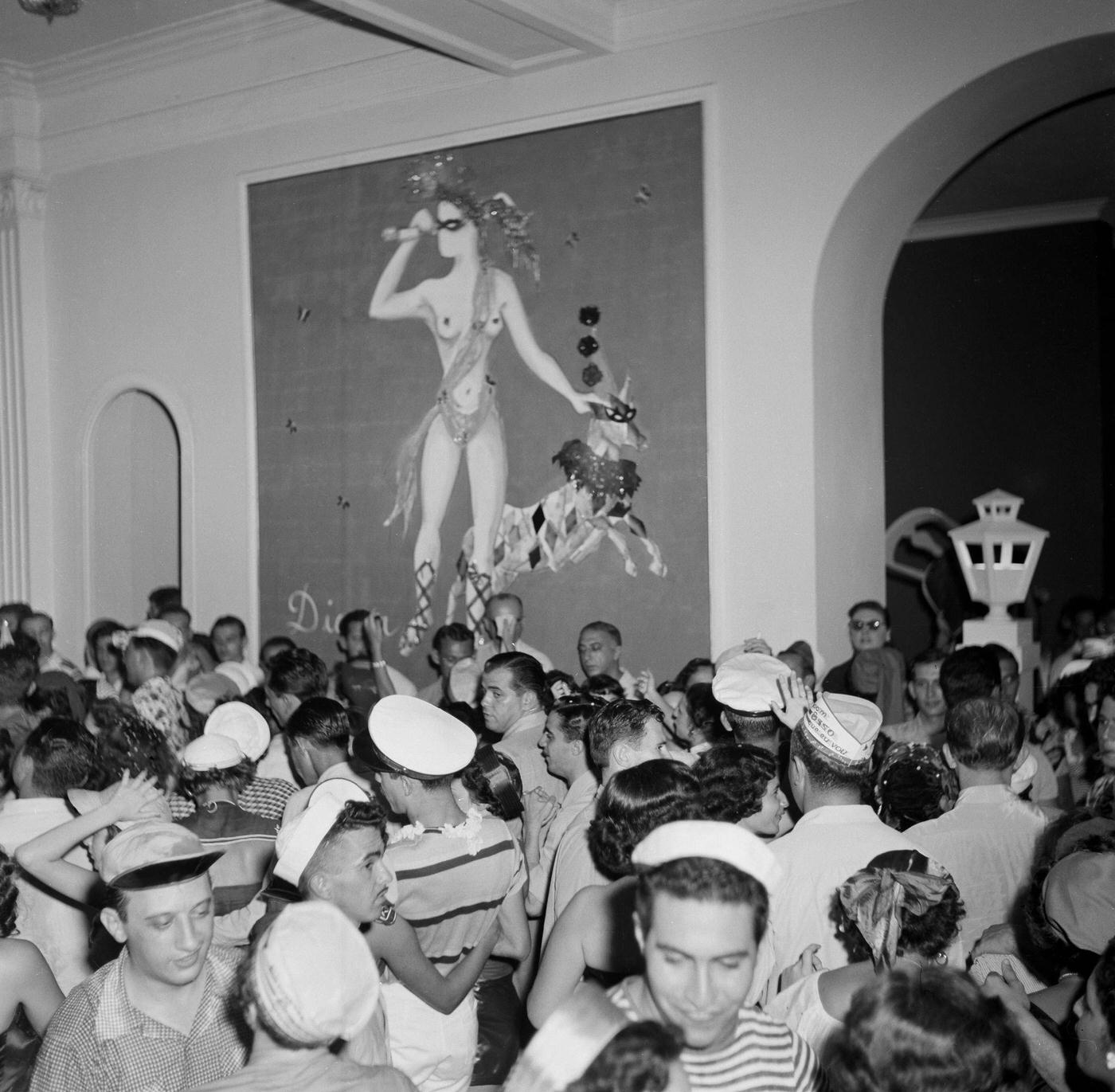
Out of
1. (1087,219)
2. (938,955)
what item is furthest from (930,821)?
(1087,219)

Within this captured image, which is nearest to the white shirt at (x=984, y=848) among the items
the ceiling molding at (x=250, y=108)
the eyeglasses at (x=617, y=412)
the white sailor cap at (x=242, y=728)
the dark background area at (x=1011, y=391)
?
the white sailor cap at (x=242, y=728)

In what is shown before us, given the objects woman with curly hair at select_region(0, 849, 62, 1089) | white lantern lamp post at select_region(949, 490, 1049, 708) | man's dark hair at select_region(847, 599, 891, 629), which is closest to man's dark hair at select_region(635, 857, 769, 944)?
woman with curly hair at select_region(0, 849, 62, 1089)

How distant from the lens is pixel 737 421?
26.2 ft

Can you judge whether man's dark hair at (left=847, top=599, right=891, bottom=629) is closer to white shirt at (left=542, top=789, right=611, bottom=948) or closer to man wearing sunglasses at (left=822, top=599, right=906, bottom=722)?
man wearing sunglasses at (left=822, top=599, right=906, bottom=722)

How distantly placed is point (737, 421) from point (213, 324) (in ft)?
15.0

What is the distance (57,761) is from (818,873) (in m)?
2.15

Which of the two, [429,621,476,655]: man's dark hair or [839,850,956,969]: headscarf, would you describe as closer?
[839,850,956,969]: headscarf

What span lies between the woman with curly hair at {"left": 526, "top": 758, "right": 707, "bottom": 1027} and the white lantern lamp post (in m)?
5.11

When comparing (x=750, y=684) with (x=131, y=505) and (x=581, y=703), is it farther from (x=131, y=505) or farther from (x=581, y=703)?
(x=131, y=505)

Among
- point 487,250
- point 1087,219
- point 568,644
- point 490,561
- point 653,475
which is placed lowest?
point 568,644

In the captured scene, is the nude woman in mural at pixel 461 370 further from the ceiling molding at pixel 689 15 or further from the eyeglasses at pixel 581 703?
the eyeglasses at pixel 581 703

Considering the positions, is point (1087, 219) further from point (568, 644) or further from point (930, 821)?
point (930, 821)

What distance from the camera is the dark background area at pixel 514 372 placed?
26.7 feet

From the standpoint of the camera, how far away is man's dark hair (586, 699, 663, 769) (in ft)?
11.9
